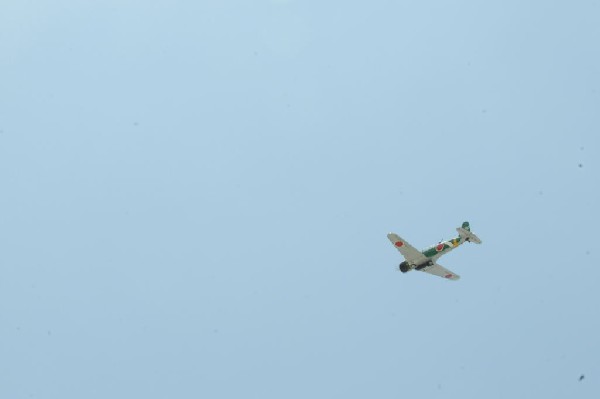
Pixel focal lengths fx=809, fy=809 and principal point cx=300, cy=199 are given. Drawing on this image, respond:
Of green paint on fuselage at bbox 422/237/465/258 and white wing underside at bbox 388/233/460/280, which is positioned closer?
white wing underside at bbox 388/233/460/280

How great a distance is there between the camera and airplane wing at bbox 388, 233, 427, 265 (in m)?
123

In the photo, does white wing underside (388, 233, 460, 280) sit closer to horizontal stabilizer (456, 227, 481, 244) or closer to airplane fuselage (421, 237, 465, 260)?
airplane fuselage (421, 237, 465, 260)

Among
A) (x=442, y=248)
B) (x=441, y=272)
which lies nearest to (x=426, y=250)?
(x=442, y=248)

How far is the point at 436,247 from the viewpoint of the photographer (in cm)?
12606

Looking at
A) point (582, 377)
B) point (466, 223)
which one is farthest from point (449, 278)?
point (582, 377)

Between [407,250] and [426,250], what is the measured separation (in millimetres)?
3421

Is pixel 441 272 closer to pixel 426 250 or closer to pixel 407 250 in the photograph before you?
pixel 426 250

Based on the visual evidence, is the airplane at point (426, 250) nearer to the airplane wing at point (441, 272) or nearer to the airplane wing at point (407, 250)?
the airplane wing at point (407, 250)

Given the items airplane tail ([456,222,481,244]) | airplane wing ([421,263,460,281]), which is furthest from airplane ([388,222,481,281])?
airplane wing ([421,263,460,281])

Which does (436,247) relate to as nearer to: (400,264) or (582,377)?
(400,264)

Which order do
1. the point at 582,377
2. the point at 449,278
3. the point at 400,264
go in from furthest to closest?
the point at 449,278, the point at 400,264, the point at 582,377

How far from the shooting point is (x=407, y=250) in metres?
124

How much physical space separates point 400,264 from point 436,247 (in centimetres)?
665

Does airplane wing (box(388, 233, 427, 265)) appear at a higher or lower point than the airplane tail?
lower
